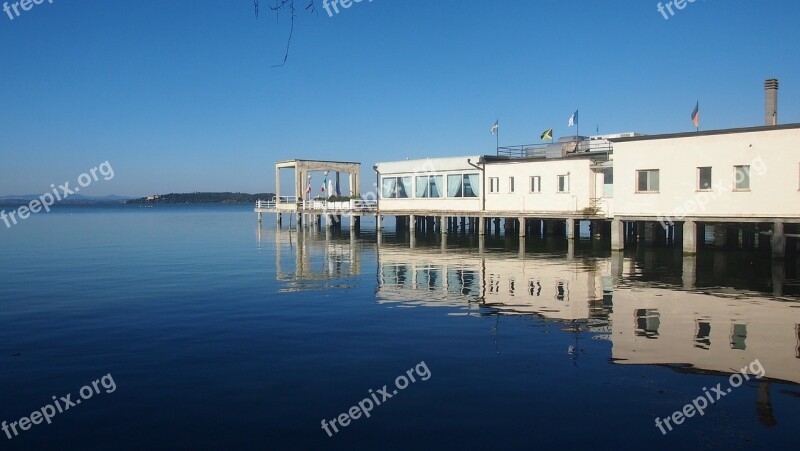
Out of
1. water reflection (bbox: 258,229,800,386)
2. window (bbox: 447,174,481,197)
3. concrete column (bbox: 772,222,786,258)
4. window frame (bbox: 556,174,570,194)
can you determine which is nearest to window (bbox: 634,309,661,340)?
water reflection (bbox: 258,229,800,386)

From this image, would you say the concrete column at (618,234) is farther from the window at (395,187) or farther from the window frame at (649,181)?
the window at (395,187)

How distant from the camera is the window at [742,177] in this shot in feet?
96.6

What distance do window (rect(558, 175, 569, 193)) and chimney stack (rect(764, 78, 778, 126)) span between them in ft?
37.7

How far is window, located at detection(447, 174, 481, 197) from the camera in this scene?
4675 centimetres

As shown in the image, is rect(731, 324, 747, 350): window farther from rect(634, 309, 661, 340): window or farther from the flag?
the flag

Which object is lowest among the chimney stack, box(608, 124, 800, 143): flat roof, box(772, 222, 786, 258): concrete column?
box(772, 222, 786, 258): concrete column

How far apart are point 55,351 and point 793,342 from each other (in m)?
15.9

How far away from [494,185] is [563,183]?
19.2 feet

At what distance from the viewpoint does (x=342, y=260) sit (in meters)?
34.5

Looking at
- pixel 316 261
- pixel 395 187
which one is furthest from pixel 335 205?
pixel 316 261

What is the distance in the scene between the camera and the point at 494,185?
45344 mm

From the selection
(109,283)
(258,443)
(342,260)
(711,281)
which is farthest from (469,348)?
(342,260)

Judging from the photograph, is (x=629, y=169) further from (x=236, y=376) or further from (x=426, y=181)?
(x=236, y=376)

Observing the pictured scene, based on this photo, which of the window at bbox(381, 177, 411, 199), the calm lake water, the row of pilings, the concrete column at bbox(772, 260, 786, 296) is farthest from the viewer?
the window at bbox(381, 177, 411, 199)
